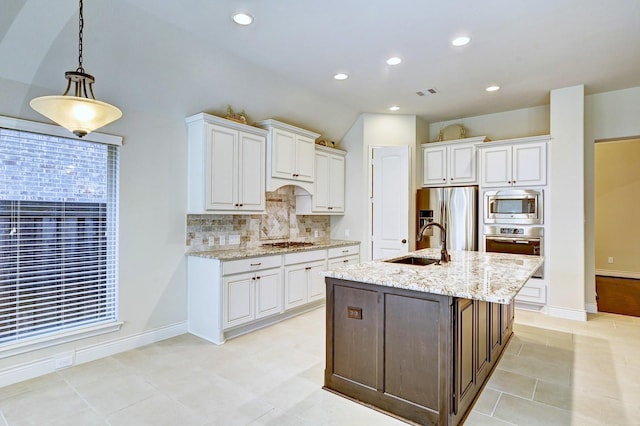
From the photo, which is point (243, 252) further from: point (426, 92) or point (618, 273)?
point (618, 273)

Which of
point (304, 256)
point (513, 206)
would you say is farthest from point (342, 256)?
point (513, 206)

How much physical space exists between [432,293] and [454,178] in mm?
3791

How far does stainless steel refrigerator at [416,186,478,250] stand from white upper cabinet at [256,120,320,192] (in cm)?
187

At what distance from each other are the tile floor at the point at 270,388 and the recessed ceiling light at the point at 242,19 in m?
2.93

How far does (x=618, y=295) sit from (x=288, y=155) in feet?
19.1

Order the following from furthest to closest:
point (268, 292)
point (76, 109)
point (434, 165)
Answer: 1. point (434, 165)
2. point (268, 292)
3. point (76, 109)

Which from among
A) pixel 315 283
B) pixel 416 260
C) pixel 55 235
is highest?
pixel 55 235

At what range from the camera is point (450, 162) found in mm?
5426

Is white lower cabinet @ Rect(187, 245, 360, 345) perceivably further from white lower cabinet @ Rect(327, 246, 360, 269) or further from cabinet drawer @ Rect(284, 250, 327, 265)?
white lower cabinet @ Rect(327, 246, 360, 269)

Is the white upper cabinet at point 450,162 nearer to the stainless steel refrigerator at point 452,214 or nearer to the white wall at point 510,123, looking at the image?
the stainless steel refrigerator at point 452,214

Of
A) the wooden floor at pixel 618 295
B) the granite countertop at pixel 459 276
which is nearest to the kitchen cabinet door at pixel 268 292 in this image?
the granite countertop at pixel 459 276

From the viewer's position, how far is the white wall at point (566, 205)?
14.1ft

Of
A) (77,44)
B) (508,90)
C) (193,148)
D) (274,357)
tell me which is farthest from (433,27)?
(274,357)

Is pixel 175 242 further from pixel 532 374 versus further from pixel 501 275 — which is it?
pixel 532 374
